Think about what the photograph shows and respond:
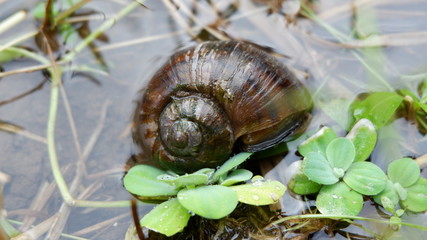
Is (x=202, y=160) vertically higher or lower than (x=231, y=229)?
higher

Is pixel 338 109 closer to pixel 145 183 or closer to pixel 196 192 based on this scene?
pixel 196 192

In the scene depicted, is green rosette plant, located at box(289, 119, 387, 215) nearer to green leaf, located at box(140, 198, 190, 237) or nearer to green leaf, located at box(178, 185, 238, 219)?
green leaf, located at box(178, 185, 238, 219)

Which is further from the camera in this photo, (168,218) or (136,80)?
(136,80)

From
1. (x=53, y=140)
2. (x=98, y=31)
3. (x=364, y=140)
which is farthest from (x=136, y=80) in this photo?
(x=364, y=140)

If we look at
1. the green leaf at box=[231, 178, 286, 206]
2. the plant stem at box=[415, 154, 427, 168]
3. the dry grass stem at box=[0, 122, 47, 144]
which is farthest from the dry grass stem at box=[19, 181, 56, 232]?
the plant stem at box=[415, 154, 427, 168]

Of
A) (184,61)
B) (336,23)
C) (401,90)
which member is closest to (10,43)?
(184,61)

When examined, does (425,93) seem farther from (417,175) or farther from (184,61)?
(184,61)

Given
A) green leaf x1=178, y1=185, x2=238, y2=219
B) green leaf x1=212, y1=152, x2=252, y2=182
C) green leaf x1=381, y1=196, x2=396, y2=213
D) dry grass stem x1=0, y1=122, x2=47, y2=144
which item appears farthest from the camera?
dry grass stem x1=0, y1=122, x2=47, y2=144
